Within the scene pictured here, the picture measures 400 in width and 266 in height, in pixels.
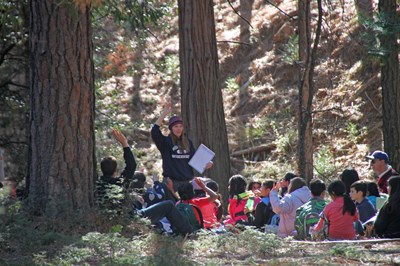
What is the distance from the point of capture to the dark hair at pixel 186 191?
9867mm

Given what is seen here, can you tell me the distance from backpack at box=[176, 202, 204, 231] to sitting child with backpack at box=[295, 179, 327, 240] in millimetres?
1206

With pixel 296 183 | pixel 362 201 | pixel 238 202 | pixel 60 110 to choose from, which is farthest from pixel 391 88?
pixel 60 110

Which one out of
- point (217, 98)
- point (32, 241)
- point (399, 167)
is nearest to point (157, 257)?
point (32, 241)

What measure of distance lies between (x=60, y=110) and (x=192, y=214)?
207cm

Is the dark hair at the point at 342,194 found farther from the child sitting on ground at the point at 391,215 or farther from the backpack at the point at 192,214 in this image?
the backpack at the point at 192,214

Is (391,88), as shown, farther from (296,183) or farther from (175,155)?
(175,155)

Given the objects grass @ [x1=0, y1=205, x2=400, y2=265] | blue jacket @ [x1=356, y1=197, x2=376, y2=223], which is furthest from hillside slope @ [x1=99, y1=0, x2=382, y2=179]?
grass @ [x1=0, y1=205, x2=400, y2=265]

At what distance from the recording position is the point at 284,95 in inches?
832

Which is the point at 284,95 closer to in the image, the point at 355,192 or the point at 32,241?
the point at 355,192

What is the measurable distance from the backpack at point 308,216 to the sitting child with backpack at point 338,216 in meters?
0.30

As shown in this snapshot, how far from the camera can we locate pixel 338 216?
900 centimetres

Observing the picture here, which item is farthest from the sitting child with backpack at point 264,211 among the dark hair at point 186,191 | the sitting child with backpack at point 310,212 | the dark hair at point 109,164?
the dark hair at point 109,164

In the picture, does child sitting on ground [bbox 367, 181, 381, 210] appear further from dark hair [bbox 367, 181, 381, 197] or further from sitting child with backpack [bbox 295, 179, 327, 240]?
sitting child with backpack [bbox 295, 179, 327, 240]

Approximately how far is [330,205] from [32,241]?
3.40 m
